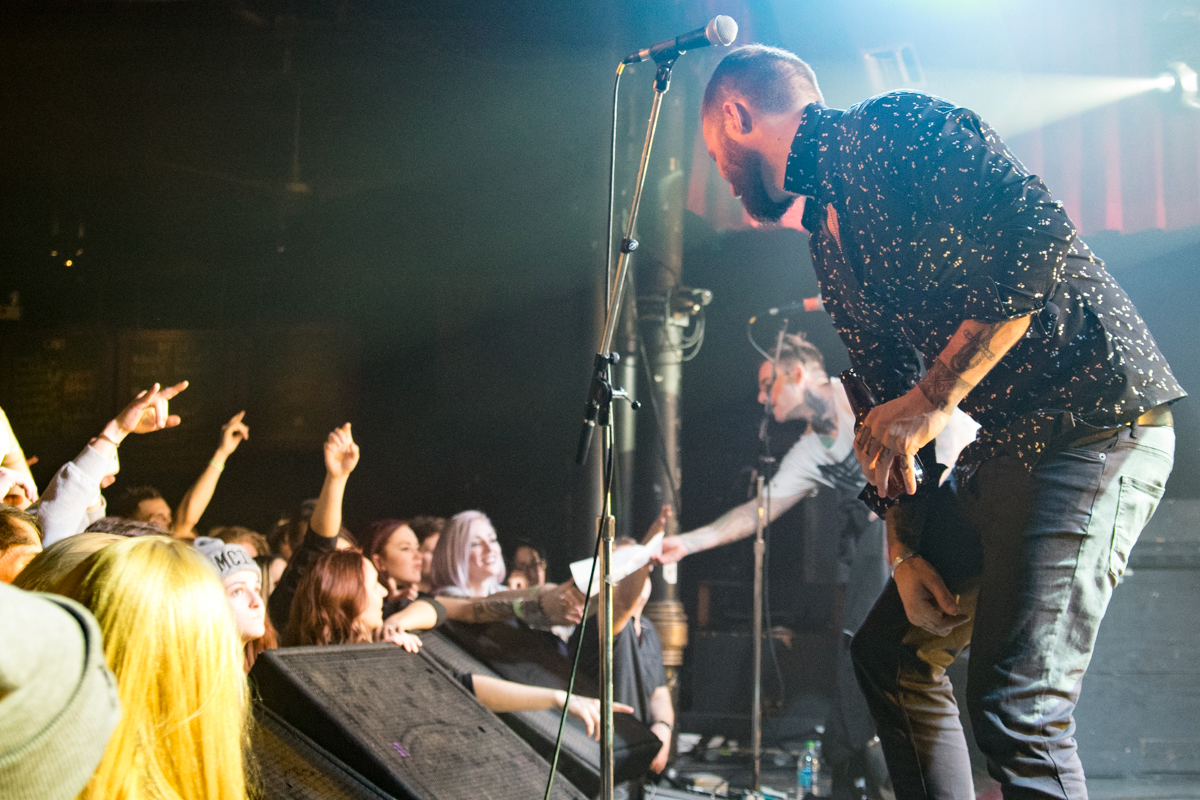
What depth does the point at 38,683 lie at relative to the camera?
383 millimetres

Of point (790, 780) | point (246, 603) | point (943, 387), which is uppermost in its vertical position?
point (943, 387)

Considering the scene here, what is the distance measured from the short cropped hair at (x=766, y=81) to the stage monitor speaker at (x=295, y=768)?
63.8 inches

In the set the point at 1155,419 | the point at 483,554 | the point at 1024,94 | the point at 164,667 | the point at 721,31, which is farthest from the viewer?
the point at 1024,94

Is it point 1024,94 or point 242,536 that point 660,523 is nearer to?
point 242,536

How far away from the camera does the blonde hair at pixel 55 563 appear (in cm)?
94

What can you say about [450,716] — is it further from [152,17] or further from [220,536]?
[152,17]

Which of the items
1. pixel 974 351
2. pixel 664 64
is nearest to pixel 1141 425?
pixel 974 351

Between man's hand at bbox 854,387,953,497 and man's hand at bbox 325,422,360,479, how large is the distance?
286 cm

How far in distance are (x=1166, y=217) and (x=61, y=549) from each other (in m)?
4.46

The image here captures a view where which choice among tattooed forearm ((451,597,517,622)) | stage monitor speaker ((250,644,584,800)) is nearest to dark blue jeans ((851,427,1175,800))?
stage monitor speaker ((250,644,584,800))

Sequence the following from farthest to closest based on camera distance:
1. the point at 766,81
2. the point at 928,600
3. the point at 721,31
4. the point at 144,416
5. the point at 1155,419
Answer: the point at 144,416
the point at 721,31
the point at 766,81
the point at 928,600
the point at 1155,419

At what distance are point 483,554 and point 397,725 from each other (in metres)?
1.83

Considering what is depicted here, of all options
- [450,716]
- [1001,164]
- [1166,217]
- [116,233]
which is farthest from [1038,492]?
[116,233]

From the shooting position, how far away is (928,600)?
1555 mm
